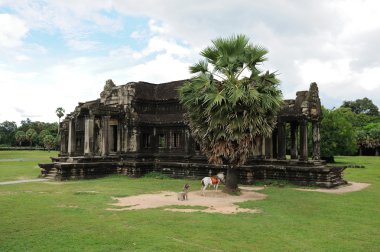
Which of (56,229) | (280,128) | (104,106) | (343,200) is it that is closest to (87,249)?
(56,229)

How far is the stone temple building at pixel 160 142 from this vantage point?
806 inches

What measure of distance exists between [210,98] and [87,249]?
30.6ft

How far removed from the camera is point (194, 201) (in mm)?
13898

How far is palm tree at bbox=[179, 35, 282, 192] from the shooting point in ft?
50.0

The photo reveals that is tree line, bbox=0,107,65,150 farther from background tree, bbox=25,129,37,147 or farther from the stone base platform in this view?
the stone base platform

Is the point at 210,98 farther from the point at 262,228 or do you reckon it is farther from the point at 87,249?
the point at 87,249

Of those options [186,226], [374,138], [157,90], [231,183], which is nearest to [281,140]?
[231,183]

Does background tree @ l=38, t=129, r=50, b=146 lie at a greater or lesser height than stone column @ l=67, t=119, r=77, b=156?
greater

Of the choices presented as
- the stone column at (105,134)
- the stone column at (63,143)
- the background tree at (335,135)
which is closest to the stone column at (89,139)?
the stone column at (105,134)

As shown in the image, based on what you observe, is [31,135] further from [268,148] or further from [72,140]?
[268,148]

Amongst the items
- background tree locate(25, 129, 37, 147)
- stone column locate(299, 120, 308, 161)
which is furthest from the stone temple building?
background tree locate(25, 129, 37, 147)

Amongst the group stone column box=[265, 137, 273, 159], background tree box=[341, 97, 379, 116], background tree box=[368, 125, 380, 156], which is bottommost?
stone column box=[265, 137, 273, 159]

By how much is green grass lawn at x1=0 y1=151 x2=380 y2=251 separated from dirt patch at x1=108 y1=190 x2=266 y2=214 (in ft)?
2.11

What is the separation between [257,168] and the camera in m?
20.9
